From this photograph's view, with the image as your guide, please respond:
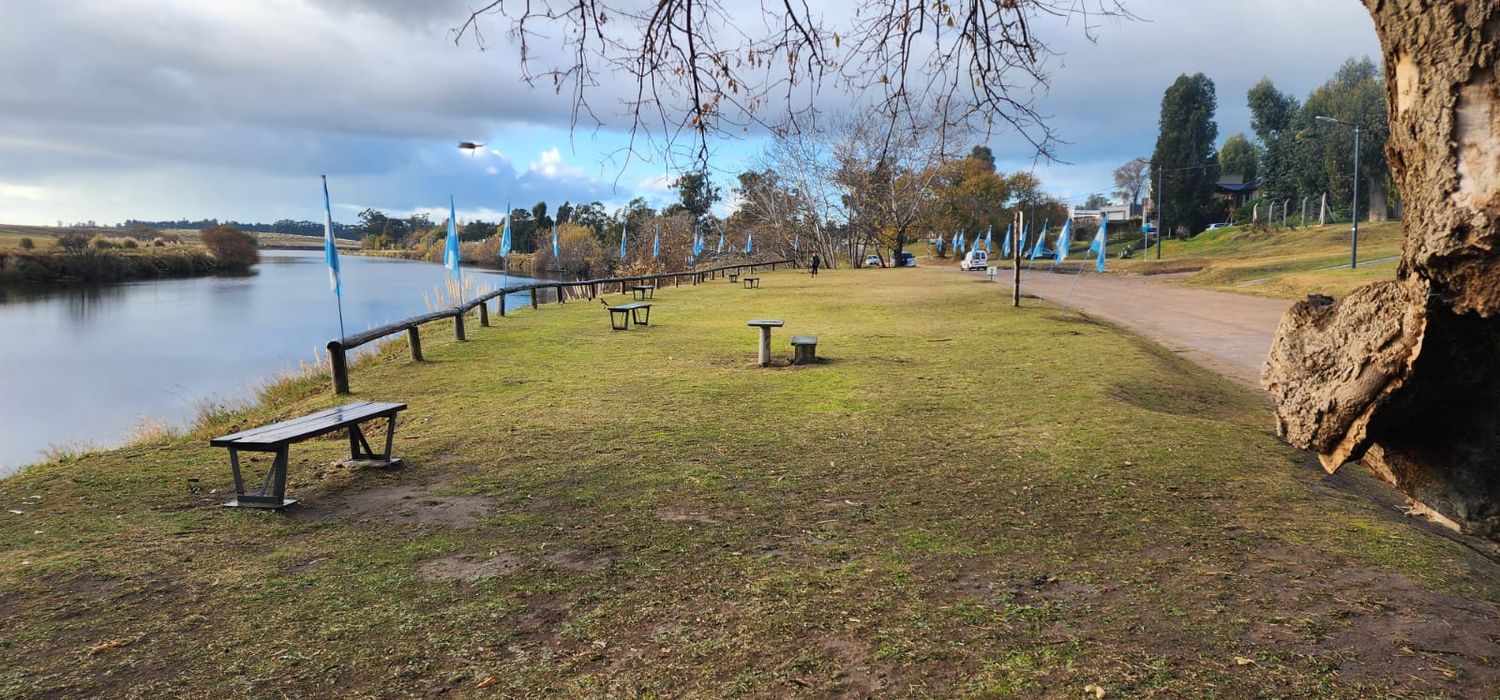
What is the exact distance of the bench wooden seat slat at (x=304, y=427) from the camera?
492 centimetres

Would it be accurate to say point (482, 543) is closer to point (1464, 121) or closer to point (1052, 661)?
point (1052, 661)

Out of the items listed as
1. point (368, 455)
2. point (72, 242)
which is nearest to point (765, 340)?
point (368, 455)

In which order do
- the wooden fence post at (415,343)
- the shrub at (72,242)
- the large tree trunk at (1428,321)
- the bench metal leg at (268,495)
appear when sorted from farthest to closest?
the shrub at (72,242), the wooden fence post at (415,343), the bench metal leg at (268,495), the large tree trunk at (1428,321)

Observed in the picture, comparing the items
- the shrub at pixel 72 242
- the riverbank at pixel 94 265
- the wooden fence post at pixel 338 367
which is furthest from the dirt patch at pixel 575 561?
the shrub at pixel 72 242

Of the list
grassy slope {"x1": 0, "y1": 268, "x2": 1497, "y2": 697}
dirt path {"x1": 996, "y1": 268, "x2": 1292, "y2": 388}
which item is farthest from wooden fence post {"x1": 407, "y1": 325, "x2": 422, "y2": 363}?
dirt path {"x1": 996, "y1": 268, "x2": 1292, "y2": 388}

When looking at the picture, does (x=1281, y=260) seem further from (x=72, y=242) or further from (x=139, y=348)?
(x=72, y=242)

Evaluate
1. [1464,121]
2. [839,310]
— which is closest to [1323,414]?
[1464,121]

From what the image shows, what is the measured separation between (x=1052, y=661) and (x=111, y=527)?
5.11 meters

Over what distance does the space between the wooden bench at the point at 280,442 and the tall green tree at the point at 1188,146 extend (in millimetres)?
61669

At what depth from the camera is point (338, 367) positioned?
9594 millimetres

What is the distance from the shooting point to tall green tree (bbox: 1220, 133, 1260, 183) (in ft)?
270

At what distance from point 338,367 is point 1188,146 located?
62.6 meters

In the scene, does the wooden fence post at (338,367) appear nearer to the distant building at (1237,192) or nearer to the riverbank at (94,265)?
the riverbank at (94,265)

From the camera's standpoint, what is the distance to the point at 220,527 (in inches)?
189
